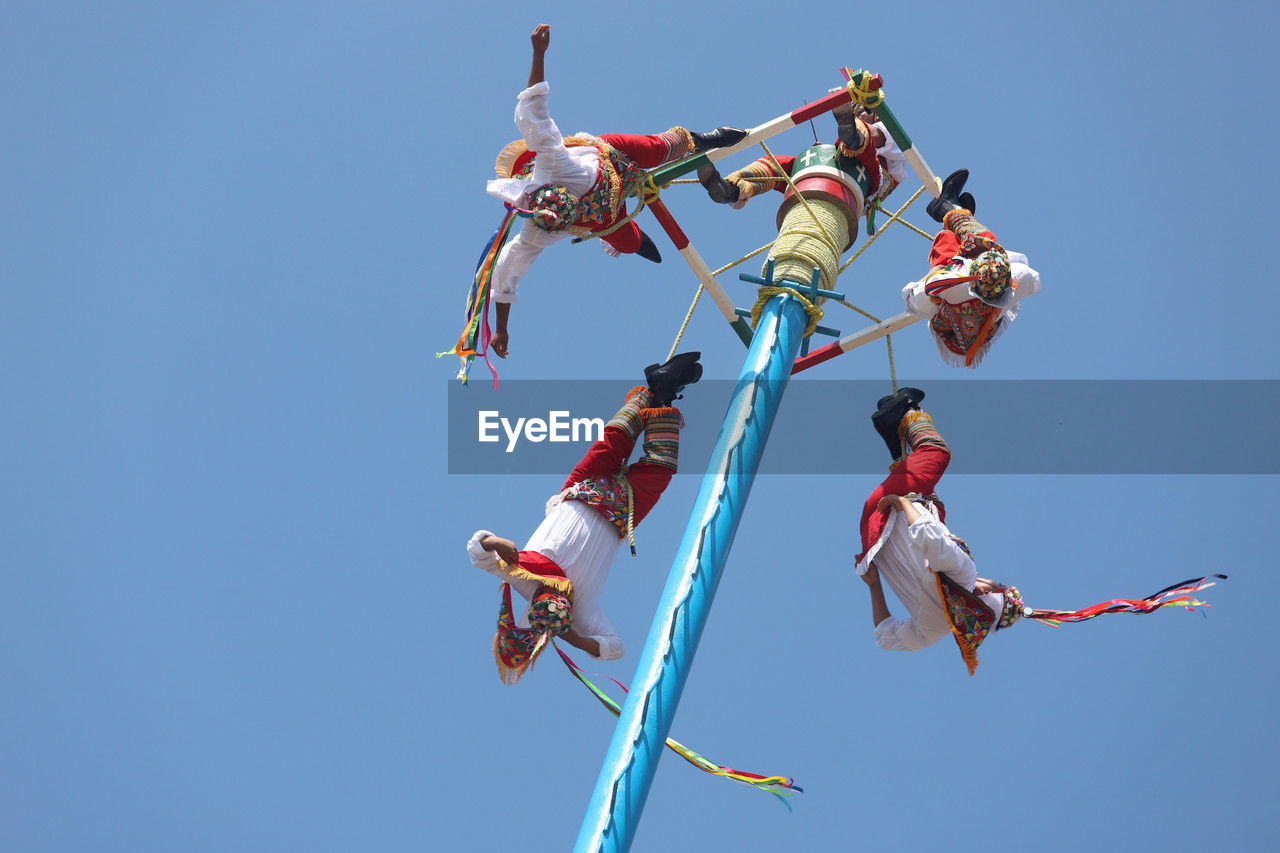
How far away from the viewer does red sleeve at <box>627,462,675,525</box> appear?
24.3 ft

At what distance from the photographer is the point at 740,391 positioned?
7.25m

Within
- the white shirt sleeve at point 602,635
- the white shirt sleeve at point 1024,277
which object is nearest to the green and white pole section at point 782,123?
the white shirt sleeve at point 1024,277

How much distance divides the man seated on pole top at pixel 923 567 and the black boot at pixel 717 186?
182cm

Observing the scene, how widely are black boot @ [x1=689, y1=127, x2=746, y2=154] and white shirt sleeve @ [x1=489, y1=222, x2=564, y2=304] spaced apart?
1239 mm

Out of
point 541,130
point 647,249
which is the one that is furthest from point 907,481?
point 541,130

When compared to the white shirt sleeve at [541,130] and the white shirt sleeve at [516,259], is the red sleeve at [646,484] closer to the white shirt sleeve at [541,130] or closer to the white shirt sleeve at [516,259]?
the white shirt sleeve at [516,259]

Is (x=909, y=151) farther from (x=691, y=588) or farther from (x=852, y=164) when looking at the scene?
(x=691, y=588)

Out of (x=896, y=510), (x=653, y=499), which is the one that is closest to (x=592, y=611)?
(x=653, y=499)

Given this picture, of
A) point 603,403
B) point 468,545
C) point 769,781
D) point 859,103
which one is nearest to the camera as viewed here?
point 468,545

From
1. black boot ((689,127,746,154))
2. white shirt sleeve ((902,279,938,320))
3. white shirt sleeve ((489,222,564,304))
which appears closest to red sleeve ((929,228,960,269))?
white shirt sleeve ((902,279,938,320))

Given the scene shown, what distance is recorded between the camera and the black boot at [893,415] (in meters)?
7.83

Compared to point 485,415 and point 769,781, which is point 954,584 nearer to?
point 769,781

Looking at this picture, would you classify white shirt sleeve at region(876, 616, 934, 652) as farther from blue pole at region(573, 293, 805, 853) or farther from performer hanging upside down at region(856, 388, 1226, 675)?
blue pole at region(573, 293, 805, 853)

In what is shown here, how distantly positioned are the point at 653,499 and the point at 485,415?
138 cm
